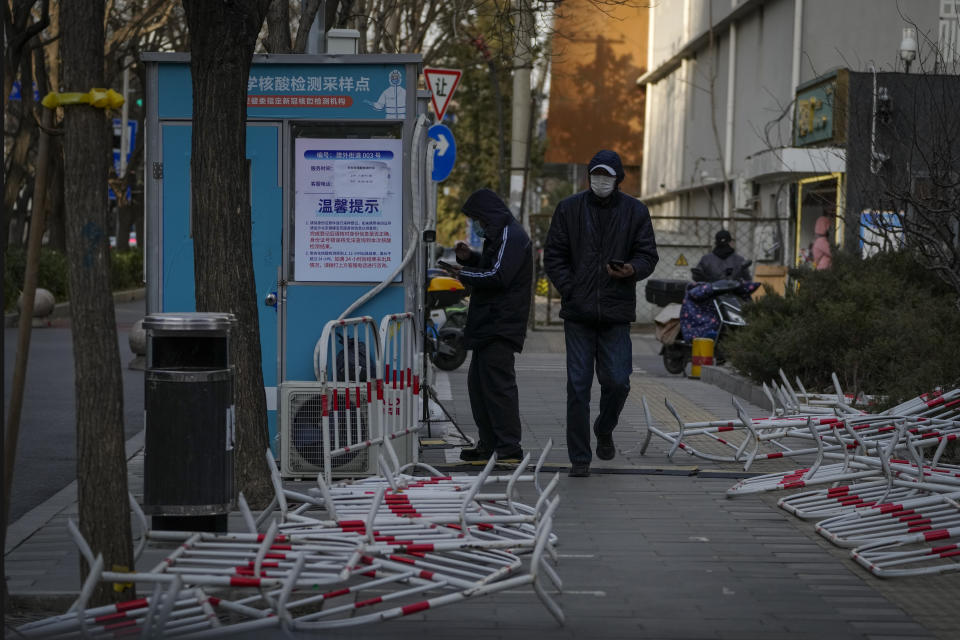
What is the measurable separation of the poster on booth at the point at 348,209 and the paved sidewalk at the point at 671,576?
141cm

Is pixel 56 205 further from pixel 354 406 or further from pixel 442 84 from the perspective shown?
pixel 354 406

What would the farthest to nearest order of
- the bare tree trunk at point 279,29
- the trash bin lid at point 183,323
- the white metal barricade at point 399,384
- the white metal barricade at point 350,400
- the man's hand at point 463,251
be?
Answer: the bare tree trunk at point 279,29 → the man's hand at point 463,251 → the white metal barricade at point 399,384 → the white metal barricade at point 350,400 → the trash bin lid at point 183,323

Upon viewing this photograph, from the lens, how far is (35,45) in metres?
24.5

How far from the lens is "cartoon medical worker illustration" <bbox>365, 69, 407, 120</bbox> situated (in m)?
9.45

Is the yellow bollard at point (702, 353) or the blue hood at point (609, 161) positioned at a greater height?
the blue hood at point (609, 161)

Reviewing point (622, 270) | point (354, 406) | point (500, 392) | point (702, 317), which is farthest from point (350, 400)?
point (702, 317)

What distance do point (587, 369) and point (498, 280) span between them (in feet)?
2.66

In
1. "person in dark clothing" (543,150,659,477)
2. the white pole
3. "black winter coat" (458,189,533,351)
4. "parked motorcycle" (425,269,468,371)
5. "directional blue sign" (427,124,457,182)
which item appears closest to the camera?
"person in dark clothing" (543,150,659,477)

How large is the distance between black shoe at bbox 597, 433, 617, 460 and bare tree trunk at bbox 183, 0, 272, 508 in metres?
2.77

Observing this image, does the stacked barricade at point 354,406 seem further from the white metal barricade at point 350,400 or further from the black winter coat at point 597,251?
the black winter coat at point 597,251

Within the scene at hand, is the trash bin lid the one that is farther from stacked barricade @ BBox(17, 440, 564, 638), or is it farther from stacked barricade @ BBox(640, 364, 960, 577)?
stacked barricade @ BBox(640, 364, 960, 577)

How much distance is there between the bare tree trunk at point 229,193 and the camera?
7352 mm

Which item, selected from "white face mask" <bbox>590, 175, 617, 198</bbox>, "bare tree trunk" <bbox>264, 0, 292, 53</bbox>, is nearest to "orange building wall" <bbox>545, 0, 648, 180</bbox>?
"bare tree trunk" <bbox>264, 0, 292, 53</bbox>

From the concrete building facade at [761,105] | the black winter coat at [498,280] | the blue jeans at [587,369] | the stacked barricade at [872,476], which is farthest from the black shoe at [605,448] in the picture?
the concrete building facade at [761,105]
